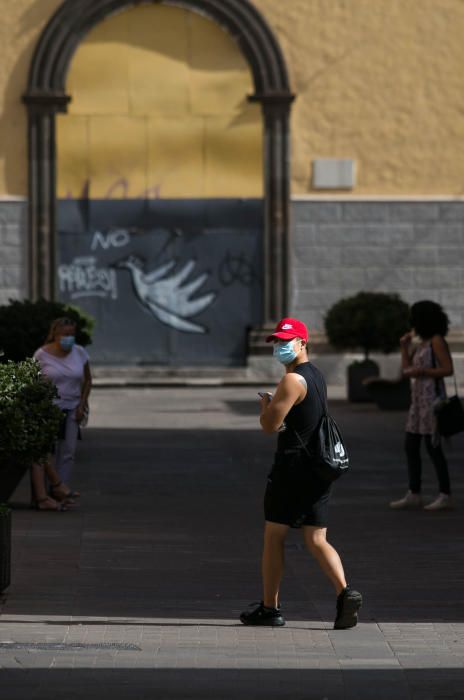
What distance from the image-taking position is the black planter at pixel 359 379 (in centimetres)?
2747

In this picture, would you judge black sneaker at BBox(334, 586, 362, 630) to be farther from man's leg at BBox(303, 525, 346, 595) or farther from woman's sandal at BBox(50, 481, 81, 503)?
woman's sandal at BBox(50, 481, 81, 503)

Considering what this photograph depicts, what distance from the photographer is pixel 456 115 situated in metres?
33.2

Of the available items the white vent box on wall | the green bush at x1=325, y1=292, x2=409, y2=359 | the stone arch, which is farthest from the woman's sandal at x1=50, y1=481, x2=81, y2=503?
the white vent box on wall

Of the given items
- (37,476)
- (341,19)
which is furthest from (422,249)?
(37,476)

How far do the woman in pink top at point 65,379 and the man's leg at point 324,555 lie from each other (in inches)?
221

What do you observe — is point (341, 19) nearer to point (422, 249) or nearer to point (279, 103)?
point (279, 103)

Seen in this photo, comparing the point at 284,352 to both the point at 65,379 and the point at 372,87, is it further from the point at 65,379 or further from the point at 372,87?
the point at 372,87

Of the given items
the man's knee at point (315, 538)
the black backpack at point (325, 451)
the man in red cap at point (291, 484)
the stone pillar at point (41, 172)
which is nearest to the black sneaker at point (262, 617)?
the man in red cap at point (291, 484)

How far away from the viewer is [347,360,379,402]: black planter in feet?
90.1

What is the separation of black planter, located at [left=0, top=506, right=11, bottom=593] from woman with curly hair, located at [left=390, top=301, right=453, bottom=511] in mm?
5047

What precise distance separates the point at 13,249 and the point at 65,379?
17.9m

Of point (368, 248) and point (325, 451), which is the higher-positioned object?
point (368, 248)

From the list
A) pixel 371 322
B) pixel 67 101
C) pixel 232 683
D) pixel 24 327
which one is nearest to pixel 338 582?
pixel 232 683

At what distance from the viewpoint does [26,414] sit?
11625 mm
